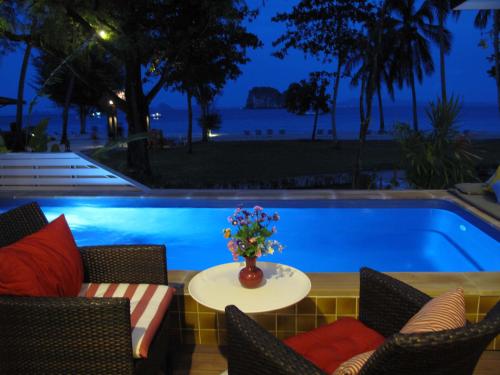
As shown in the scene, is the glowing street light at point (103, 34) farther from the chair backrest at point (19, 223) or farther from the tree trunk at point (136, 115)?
the chair backrest at point (19, 223)

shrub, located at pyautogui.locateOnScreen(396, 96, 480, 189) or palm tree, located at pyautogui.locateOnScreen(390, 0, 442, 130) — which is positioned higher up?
palm tree, located at pyautogui.locateOnScreen(390, 0, 442, 130)

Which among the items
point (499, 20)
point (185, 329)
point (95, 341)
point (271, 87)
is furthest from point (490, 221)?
point (271, 87)

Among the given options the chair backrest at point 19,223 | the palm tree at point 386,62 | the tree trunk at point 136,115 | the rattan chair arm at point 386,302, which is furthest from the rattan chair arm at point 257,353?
the palm tree at point 386,62

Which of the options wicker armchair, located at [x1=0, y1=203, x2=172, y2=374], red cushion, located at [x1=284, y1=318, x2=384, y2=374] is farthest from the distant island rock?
wicker armchair, located at [x1=0, y1=203, x2=172, y2=374]

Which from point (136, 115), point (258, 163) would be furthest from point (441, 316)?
point (258, 163)

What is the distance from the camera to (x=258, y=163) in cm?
1356

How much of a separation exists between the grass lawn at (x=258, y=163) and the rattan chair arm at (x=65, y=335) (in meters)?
6.77

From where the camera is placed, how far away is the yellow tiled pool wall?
2.66 metres

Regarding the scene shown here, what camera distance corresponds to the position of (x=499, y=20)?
12523 mm

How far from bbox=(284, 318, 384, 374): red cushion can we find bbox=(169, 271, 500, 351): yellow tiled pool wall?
0.59 meters

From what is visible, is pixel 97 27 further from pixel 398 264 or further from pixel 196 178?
pixel 398 264

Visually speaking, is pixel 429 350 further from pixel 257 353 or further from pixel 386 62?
pixel 386 62

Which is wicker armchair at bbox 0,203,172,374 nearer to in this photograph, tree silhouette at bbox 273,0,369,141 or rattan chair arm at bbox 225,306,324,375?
rattan chair arm at bbox 225,306,324,375

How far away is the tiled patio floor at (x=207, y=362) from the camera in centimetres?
249
